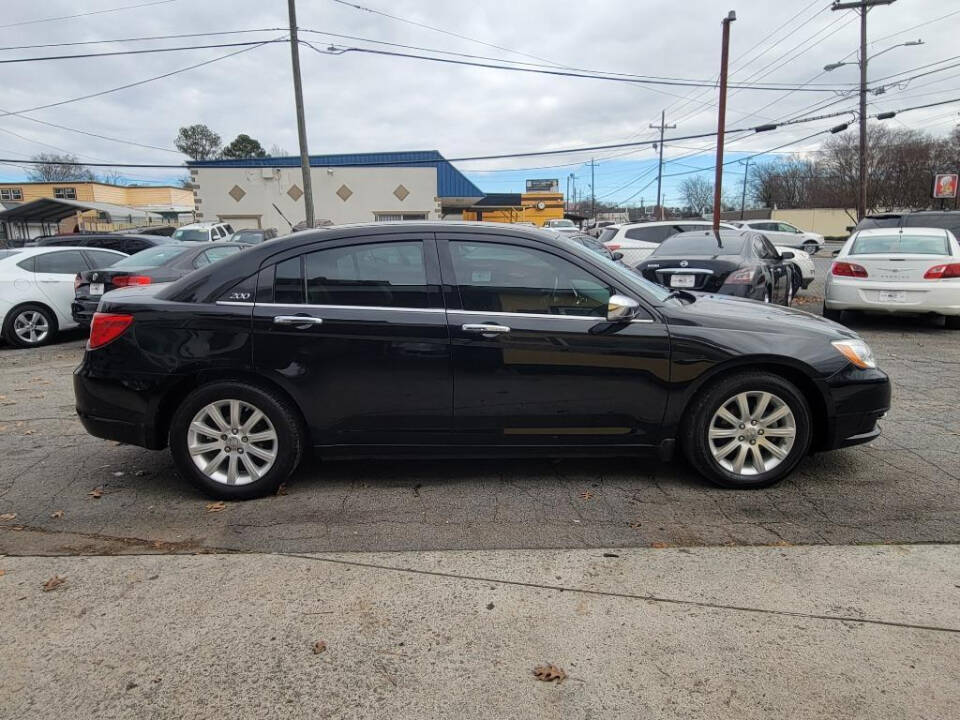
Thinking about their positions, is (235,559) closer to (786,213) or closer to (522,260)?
(522,260)

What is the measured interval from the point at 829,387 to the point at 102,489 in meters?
4.49

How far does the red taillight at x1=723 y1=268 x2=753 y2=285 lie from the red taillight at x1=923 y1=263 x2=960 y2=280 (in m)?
2.59

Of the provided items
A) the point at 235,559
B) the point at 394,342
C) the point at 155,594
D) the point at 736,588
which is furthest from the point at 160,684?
the point at 736,588

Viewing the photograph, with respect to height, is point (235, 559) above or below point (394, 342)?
below

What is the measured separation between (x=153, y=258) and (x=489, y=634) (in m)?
8.98

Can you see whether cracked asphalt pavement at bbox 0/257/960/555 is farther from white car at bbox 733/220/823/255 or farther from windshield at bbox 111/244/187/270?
white car at bbox 733/220/823/255

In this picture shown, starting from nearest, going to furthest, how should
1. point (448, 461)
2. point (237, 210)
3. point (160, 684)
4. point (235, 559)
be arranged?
point (160, 684) → point (235, 559) → point (448, 461) → point (237, 210)

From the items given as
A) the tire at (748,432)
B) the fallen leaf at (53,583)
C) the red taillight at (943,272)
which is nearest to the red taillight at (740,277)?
the red taillight at (943,272)

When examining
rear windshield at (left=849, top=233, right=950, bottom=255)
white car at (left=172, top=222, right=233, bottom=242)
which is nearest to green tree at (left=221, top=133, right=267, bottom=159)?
white car at (left=172, top=222, right=233, bottom=242)

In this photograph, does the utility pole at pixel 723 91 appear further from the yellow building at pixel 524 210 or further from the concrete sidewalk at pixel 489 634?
the concrete sidewalk at pixel 489 634

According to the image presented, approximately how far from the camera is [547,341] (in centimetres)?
371

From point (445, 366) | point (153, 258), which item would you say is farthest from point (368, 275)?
point (153, 258)

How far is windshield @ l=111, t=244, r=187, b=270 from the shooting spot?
9.35 metres

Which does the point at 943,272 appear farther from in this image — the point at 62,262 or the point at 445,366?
the point at 62,262
